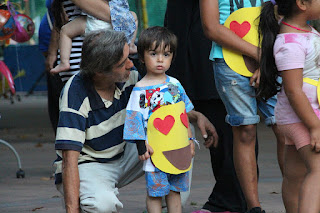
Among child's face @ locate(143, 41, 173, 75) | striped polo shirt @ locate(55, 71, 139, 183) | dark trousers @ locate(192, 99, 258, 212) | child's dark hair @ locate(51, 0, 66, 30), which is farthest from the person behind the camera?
child's dark hair @ locate(51, 0, 66, 30)

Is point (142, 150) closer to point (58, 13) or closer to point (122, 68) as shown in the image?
point (122, 68)

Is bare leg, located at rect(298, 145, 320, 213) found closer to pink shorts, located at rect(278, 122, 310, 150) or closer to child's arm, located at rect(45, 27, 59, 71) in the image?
pink shorts, located at rect(278, 122, 310, 150)

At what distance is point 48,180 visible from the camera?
7.11 meters

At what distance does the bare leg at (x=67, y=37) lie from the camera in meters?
4.74

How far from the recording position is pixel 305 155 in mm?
3877

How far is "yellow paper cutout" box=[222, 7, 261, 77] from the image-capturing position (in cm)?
456

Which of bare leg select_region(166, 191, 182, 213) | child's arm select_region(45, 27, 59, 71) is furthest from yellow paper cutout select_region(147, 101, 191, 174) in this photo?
child's arm select_region(45, 27, 59, 71)

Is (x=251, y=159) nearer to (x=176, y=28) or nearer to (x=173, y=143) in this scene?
(x=173, y=143)

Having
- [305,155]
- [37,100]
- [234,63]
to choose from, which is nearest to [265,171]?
[234,63]

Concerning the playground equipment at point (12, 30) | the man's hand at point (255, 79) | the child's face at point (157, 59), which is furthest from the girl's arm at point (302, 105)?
the playground equipment at point (12, 30)

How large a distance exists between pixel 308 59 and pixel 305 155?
19.1 inches

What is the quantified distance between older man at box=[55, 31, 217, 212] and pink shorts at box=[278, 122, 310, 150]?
892 mm

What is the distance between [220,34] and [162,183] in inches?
38.3

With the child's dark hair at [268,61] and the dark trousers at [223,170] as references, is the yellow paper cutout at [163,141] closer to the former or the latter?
the child's dark hair at [268,61]
